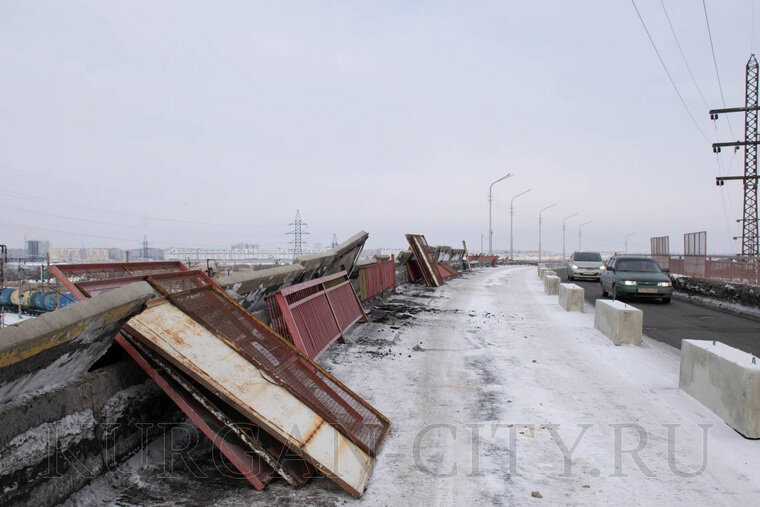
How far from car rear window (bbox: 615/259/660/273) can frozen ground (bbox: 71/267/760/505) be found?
8675mm

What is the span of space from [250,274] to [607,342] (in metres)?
6.29

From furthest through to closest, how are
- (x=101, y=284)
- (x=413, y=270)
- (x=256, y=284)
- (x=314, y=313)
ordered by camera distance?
(x=413, y=270), (x=314, y=313), (x=256, y=284), (x=101, y=284)

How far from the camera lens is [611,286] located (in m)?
15.7

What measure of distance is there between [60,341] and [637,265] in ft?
55.3

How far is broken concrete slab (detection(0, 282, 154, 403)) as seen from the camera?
261 centimetres

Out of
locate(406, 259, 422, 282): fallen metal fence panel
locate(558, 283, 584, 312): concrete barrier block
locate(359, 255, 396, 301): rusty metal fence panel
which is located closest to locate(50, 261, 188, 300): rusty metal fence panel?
locate(359, 255, 396, 301): rusty metal fence panel

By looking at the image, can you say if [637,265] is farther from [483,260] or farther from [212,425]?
[483,260]

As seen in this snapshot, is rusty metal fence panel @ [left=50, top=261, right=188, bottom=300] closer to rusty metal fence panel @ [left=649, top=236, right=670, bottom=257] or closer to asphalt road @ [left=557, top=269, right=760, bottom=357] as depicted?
asphalt road @ [left=557, top=269, right=760, bottom=357]

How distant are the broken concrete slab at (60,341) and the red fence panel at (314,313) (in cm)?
292

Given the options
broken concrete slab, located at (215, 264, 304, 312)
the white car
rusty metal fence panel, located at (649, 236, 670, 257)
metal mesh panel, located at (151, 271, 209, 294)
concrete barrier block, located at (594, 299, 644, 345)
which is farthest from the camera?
rusty metal fence panel, located at (649, 236, 670, 257)

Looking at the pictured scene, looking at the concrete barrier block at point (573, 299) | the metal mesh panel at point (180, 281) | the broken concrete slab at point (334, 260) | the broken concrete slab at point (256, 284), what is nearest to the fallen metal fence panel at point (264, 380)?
the metal mesh panel at point (180, 281)

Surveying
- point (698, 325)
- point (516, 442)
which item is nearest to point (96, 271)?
point (516, 442)

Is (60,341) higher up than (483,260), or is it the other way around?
(60,341)

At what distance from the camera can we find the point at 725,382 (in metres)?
4.83
